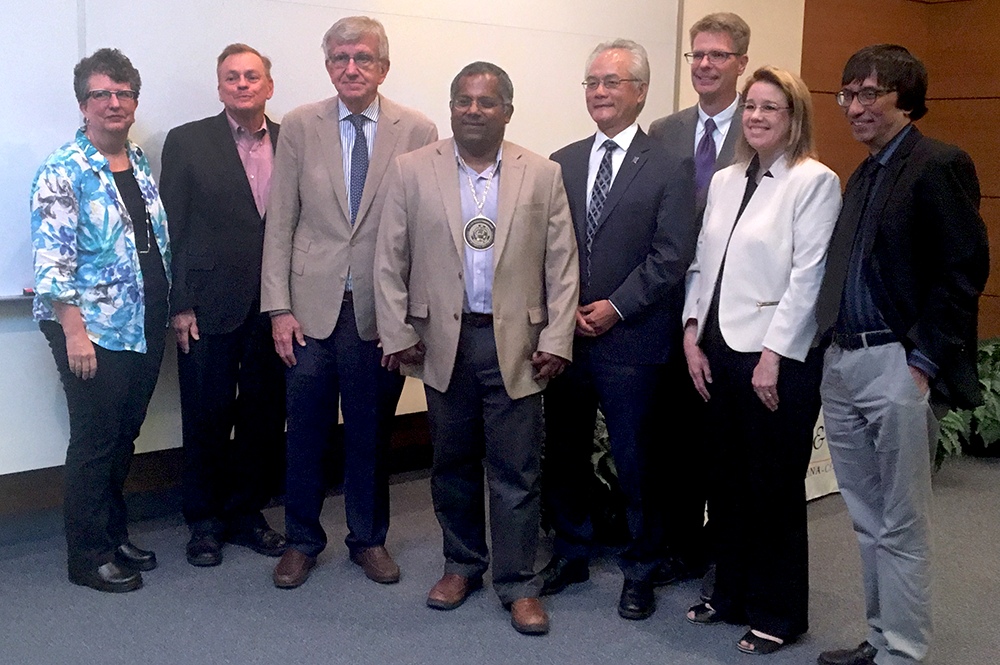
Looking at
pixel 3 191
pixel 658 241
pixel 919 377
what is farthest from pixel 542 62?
pixel 919 377

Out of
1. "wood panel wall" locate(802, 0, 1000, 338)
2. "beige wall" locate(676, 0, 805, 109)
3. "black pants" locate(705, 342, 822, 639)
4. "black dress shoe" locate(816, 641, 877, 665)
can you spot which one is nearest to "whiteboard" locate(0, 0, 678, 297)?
"beige wall" locate(676, 0, 805, 109)

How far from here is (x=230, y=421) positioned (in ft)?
11.8

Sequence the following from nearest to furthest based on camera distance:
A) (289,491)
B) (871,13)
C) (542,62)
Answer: (289,491) < (542,62) < (871,13)

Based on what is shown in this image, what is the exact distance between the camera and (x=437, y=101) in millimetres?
4559

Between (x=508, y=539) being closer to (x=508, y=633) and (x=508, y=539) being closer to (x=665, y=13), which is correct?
(x=508, y=633)

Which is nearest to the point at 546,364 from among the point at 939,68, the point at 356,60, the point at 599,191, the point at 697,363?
the point at 697,363

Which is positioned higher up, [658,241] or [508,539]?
[658,241]

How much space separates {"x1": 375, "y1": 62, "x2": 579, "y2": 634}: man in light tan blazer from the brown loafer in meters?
0.29

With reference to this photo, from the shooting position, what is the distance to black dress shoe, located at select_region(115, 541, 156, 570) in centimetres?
344

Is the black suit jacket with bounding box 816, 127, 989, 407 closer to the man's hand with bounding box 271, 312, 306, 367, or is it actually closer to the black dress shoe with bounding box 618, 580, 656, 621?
the black dress shoe with bounding box 618, 580, 656, 621

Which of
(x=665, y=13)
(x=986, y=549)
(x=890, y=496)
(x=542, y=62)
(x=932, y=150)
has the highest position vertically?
(x=665, y=13)

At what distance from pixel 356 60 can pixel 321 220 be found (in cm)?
53

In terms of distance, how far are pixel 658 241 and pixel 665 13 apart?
8.86 ft

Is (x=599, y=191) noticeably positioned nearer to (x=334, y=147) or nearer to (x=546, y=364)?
(x=546, y=364)
